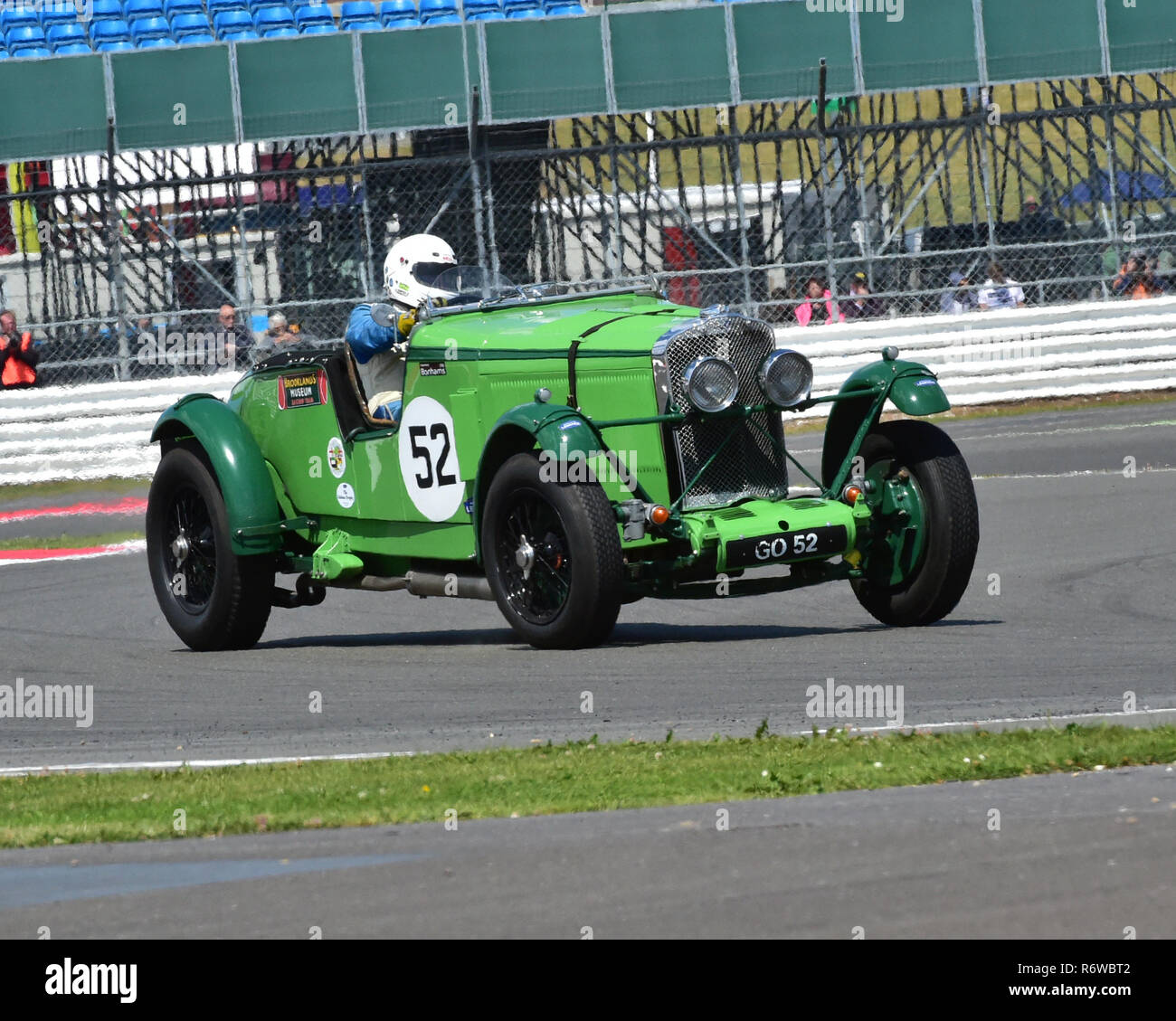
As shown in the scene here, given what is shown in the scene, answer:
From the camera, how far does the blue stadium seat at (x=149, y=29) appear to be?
2378cm

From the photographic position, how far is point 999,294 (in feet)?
70.2

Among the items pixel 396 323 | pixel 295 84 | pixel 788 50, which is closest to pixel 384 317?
pixel 396 323

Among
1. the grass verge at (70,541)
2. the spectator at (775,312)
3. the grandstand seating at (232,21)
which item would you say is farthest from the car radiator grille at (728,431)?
the grandstand seating at (232,21)

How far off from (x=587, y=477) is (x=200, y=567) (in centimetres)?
287

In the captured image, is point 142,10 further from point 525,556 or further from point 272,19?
point 525,556

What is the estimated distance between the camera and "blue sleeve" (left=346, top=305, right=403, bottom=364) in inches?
374

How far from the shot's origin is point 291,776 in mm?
6430

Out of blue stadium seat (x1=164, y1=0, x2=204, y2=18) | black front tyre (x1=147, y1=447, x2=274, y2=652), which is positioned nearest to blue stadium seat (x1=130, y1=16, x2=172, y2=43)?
blue stadium seat (x1=164, y1=0, x2=204, y2=18)

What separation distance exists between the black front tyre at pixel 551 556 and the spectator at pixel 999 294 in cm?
1358

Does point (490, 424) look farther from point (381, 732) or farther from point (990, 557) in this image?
point (990, 557)

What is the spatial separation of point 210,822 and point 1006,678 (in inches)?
128

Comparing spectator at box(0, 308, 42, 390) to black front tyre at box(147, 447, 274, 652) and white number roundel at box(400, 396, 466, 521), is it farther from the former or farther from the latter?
white number roundel at box(400, 396, 466, 521)

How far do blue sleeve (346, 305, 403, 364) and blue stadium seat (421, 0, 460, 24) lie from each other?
14432 mm
